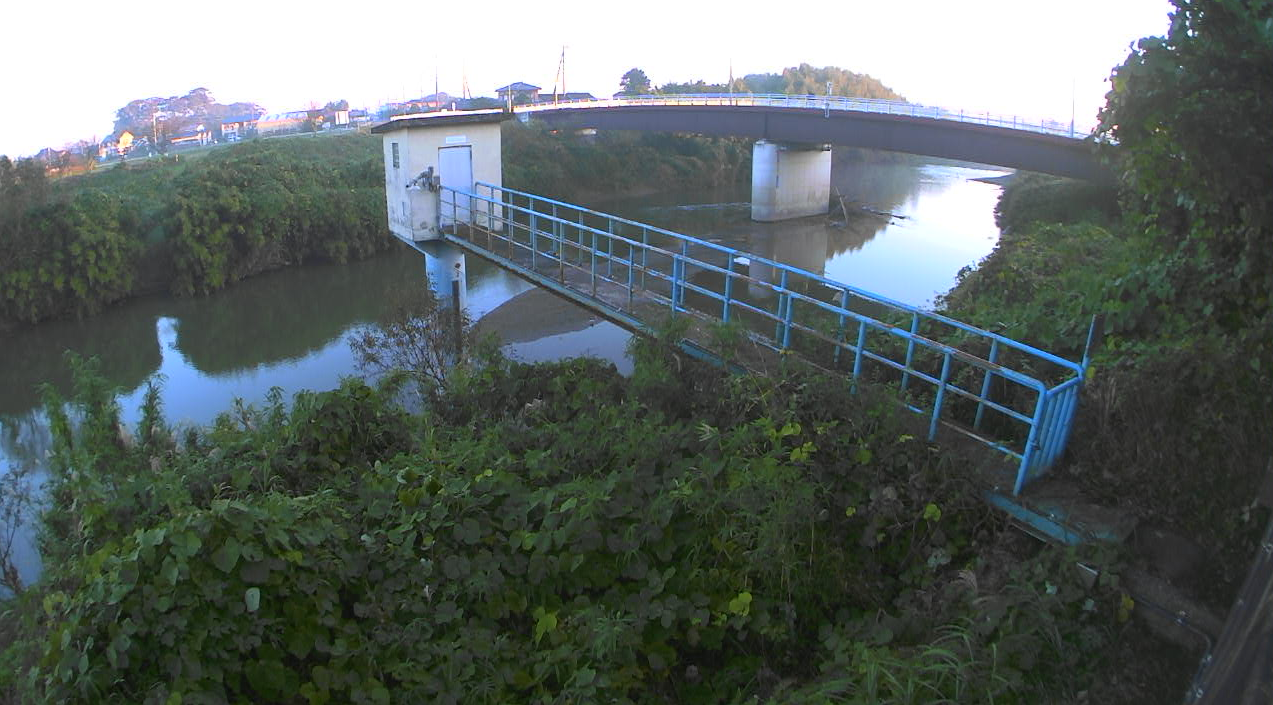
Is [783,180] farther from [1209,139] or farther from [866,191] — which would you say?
[1209,139]

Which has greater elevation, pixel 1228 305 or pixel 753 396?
pixel 1228 305

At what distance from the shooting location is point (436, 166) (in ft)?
50.1

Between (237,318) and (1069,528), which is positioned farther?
(237,318)

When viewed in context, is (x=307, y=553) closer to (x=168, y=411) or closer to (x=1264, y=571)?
(x=1264, y=571)

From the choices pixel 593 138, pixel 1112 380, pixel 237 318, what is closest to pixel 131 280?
pixel 237 318

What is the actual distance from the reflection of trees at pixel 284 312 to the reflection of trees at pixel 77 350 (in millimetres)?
832

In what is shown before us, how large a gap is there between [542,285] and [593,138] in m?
38.0

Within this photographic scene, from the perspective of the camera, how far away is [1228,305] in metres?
6.23

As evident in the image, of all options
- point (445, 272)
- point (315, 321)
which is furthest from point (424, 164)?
point (315, 321)

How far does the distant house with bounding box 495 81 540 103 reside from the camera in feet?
230

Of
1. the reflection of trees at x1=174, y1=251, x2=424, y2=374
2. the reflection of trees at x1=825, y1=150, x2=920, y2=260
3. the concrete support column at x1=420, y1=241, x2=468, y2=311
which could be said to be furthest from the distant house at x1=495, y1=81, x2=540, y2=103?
the concrete support column at x1=420, y1=241, x2=468, y2=311

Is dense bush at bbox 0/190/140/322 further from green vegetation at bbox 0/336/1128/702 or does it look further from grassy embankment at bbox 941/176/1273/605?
grassy embankment at bbox 941/176/1273/605

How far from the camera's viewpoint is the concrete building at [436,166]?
14953mm

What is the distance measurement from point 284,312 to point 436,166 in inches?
382
